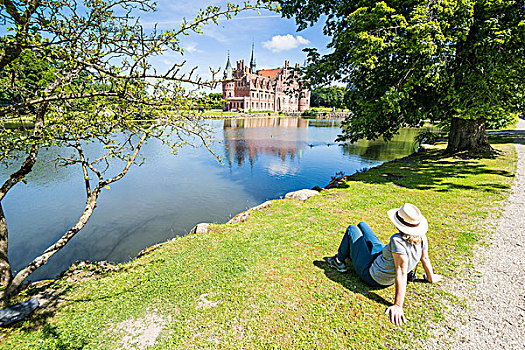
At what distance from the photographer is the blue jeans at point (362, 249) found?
4.70 metres

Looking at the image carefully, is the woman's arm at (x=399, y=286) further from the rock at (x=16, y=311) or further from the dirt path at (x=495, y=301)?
the rock at (x=16, y=311)

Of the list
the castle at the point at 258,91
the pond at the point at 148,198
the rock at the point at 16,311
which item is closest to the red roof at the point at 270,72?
the castle at the point at 258,91

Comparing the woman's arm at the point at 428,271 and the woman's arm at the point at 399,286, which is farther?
the woman's arm at the point at 428,271

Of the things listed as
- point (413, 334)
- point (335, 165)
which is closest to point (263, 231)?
point (413, 334)

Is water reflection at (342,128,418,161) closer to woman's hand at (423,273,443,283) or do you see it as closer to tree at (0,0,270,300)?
woman's hand at (423,273,443,283)

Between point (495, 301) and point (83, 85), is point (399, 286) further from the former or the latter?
point (83, 85)

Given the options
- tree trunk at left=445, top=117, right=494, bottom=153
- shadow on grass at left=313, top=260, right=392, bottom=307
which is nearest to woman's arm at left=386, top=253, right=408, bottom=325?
shadow on grass at left=313, top=260, right=392, bottom=307

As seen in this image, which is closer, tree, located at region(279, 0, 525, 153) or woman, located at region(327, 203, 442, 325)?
woman, located at region(327, 203, 442, 325)

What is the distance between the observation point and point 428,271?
464 centimetres

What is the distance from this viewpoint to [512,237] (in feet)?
20.7

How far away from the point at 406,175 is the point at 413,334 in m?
10.9

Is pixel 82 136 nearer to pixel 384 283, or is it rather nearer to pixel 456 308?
pixel 384 283

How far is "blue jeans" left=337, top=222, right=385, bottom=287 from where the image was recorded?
15.4 ft

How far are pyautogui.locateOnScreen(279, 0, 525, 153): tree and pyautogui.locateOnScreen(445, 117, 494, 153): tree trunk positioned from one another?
174 inches
